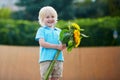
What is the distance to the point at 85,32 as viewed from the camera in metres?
8.86

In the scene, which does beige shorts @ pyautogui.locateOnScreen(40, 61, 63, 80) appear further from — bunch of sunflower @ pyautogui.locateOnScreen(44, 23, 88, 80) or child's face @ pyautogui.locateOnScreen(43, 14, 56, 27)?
child's face @ pyautogui.locateOnScreen(43, 14, 56, 27)

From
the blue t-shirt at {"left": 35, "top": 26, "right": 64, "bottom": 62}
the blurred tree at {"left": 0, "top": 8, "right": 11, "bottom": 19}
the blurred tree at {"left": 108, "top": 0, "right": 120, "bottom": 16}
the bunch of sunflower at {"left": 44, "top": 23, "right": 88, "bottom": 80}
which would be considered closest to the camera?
the bunch of sunflower at {"left": 44, "top": 23, "right": 88, "bottom": 80}

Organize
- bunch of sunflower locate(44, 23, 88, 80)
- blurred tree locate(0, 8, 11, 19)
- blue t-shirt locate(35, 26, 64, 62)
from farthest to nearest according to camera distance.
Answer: blurred tree locate(0, 8, 11, 19)
blue t-shirt locate(35, 26, 64, 62)
bunch of sunflower locate(44, 23, 88, 80)

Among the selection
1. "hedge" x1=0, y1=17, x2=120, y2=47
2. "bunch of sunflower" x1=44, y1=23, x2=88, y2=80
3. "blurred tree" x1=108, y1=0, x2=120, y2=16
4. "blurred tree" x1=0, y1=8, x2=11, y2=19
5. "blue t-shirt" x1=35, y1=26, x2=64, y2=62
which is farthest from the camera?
"blurred tree" x1=0, y1=8, x2=11, y2=19

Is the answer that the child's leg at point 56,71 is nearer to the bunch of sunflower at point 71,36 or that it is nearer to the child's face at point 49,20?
the bunch of sunflower at point 71,36

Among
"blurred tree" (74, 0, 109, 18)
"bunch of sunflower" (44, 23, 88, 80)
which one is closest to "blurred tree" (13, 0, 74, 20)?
"blurred tree" (74, 0, 109, 18)

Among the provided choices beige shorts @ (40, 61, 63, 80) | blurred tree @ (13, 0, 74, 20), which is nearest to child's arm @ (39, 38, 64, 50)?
beige shorts @ (40, 61, 63, 80)

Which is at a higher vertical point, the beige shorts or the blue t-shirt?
the blue t-shirt

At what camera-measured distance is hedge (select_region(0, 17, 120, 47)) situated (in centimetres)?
894

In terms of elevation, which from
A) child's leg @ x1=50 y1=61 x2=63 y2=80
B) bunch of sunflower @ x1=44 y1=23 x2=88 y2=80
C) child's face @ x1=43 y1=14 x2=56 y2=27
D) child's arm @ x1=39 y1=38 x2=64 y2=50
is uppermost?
child's face @ x1=43 y1=14 x2=56 y2=27

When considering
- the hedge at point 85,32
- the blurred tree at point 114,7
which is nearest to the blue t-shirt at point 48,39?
the hedge at point 85,32

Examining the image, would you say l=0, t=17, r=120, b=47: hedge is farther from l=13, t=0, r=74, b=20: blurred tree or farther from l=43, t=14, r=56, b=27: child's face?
l=43, t=14, r=56, b=27: child's face

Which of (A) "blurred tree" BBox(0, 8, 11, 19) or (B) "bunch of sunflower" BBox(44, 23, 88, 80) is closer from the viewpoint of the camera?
(B) "bunch of sunflower" BBox(44, 23, 88, 80)

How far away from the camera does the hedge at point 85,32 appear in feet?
29.3
